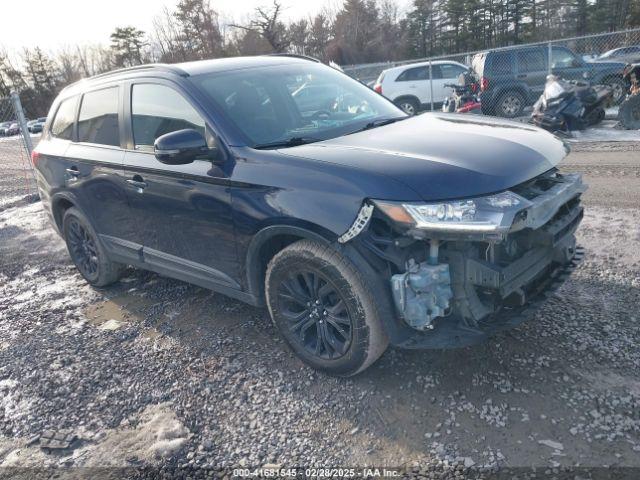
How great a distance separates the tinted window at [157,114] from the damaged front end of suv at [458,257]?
150 centimetres

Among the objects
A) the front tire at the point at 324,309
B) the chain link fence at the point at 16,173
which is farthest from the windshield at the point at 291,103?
the chain link fence at the point at 16,173

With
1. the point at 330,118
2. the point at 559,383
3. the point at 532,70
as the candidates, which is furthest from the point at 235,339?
the point at 532,70

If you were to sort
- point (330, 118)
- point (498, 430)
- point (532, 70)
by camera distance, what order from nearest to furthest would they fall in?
1. point (498, 430)
2. point (330, 118)
3. point (532, 70)

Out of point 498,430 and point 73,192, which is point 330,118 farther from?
point 73,192

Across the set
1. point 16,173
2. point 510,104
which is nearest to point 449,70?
point 510,104

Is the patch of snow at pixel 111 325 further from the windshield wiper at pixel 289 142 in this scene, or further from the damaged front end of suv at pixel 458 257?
the damaged front end of suv at pixel 458 257

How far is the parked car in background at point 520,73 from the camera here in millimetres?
13219

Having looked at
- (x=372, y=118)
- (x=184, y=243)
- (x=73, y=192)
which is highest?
(x=372, y=118)

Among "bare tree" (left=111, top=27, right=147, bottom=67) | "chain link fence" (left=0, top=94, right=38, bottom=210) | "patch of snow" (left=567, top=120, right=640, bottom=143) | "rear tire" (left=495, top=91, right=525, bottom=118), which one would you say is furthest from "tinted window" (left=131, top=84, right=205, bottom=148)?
"bare tree" (left=111, top=27, right=147, bottom=67)

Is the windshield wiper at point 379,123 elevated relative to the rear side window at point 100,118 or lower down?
lower down

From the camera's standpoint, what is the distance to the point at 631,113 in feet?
33.4

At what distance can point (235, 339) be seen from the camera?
371 cm

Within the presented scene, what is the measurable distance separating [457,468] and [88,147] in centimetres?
382

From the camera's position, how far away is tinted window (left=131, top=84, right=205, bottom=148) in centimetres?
345
